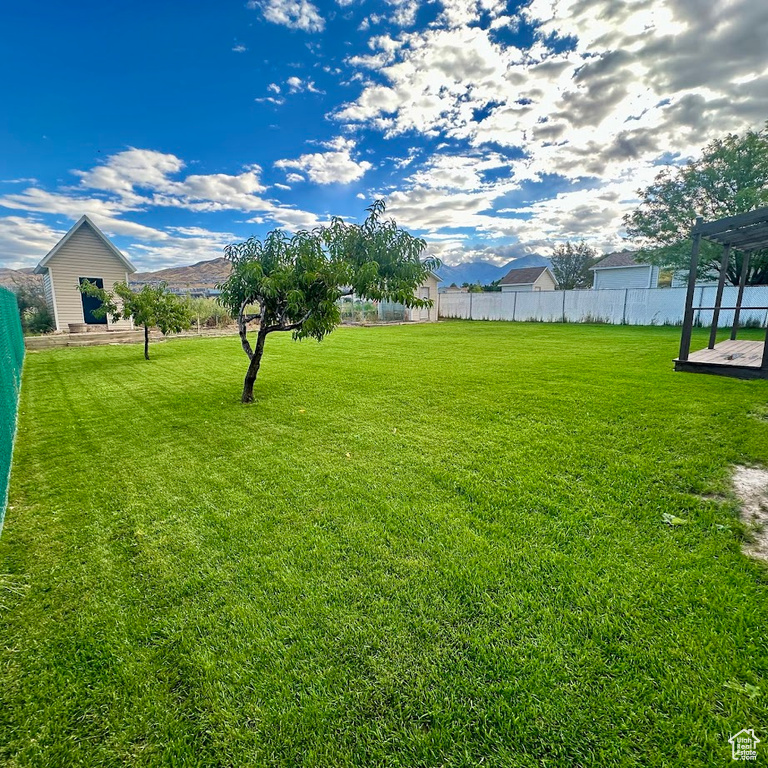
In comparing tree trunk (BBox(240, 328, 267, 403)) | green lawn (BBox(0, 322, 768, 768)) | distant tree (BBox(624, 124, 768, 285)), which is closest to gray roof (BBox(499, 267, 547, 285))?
distant tree (BBox(624, 124, 768, 285))

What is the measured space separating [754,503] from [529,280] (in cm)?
3957

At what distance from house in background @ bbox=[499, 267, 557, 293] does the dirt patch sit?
37643 millimetres

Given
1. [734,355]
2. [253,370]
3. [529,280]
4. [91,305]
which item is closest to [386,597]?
[253,370]

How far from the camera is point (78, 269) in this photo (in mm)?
15609

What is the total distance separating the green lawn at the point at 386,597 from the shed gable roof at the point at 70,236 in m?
14.1

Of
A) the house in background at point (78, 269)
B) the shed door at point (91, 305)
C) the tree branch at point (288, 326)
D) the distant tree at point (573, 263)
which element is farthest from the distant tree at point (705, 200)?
the distant tree at point (573, 263)

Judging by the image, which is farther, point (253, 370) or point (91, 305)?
point (91, 305)

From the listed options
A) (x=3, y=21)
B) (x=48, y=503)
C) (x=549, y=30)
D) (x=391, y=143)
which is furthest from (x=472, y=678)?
(x=391, y=143)

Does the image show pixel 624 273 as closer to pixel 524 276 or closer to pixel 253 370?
pixel 524 276

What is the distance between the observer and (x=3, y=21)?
7.32 m

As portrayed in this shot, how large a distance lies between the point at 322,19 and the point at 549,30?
19.1ft

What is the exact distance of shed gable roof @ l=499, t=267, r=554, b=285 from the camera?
1526 inches

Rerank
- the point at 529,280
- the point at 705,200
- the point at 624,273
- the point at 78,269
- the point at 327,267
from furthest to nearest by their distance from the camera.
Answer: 1. the point at 529,280
2. the point at 624,273
3. the point at 705,200
4. the point at 78,269
5. the point at 327,267

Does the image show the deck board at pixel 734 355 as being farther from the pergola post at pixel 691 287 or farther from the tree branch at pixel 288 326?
the tree branch at pixel 288 326
